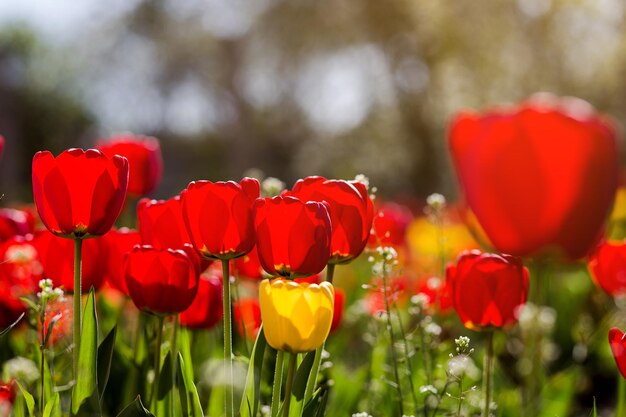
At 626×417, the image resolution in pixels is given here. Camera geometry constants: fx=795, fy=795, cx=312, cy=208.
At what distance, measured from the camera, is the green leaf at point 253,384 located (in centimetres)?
128

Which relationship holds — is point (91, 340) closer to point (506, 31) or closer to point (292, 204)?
point (292, 204)

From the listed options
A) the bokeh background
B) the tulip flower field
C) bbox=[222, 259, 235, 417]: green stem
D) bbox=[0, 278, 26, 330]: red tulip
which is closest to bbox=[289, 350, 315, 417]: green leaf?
the tulip flower field

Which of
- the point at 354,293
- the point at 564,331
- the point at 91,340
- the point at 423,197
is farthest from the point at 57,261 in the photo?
the point at 423,197

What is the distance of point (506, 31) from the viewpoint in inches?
459

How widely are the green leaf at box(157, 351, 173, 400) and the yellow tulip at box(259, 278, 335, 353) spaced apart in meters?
0.35

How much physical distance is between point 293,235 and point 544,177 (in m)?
0.40

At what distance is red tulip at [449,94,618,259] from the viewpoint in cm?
91

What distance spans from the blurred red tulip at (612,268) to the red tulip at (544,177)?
89cm

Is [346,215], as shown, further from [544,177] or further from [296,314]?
[544,177]

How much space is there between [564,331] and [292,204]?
304 cm

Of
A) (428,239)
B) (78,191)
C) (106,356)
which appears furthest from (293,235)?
(428,239)

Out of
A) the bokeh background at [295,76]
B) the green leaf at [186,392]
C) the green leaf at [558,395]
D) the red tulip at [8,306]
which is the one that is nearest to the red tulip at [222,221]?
the green leaf at [186,392]

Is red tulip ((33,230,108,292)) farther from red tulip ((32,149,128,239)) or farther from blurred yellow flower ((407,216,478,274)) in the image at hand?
blurred yellow flower ((407,216,478,274))

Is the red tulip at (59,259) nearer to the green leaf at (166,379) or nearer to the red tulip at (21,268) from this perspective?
the red tulip at (21,268)
